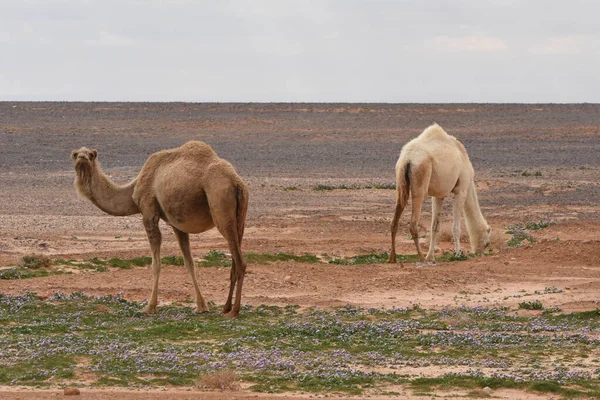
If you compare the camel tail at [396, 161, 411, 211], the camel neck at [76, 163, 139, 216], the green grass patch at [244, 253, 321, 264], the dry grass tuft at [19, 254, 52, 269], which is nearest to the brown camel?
the camel neck at [76, 163, 139, 216]

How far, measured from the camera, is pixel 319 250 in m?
20.1

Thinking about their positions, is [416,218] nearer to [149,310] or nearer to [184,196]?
[184,196]

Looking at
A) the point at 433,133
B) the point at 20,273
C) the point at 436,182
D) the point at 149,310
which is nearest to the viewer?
the point at 149,310

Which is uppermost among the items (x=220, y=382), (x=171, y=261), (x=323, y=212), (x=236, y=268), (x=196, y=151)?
(x=196, y=151)

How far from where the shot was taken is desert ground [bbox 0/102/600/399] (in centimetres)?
1580

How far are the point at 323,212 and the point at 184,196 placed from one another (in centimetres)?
1418

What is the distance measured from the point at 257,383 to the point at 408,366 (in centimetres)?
168

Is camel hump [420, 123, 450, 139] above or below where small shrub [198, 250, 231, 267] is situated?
above

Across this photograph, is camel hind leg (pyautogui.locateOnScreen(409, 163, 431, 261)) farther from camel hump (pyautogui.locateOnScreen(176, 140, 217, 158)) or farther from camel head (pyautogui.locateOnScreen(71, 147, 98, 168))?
camel head (pyautogui.locateOnScreen(71, 147, 98, 168))

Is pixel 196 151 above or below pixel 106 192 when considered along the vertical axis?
above

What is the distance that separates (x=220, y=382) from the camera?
9742 mm

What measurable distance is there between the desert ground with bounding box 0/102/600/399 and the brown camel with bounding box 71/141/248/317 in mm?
1329

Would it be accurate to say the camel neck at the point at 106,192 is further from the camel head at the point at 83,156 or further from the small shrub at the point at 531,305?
the small shrub at the point at 531,305

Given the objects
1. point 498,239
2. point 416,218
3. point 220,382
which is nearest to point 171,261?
point 416,218
